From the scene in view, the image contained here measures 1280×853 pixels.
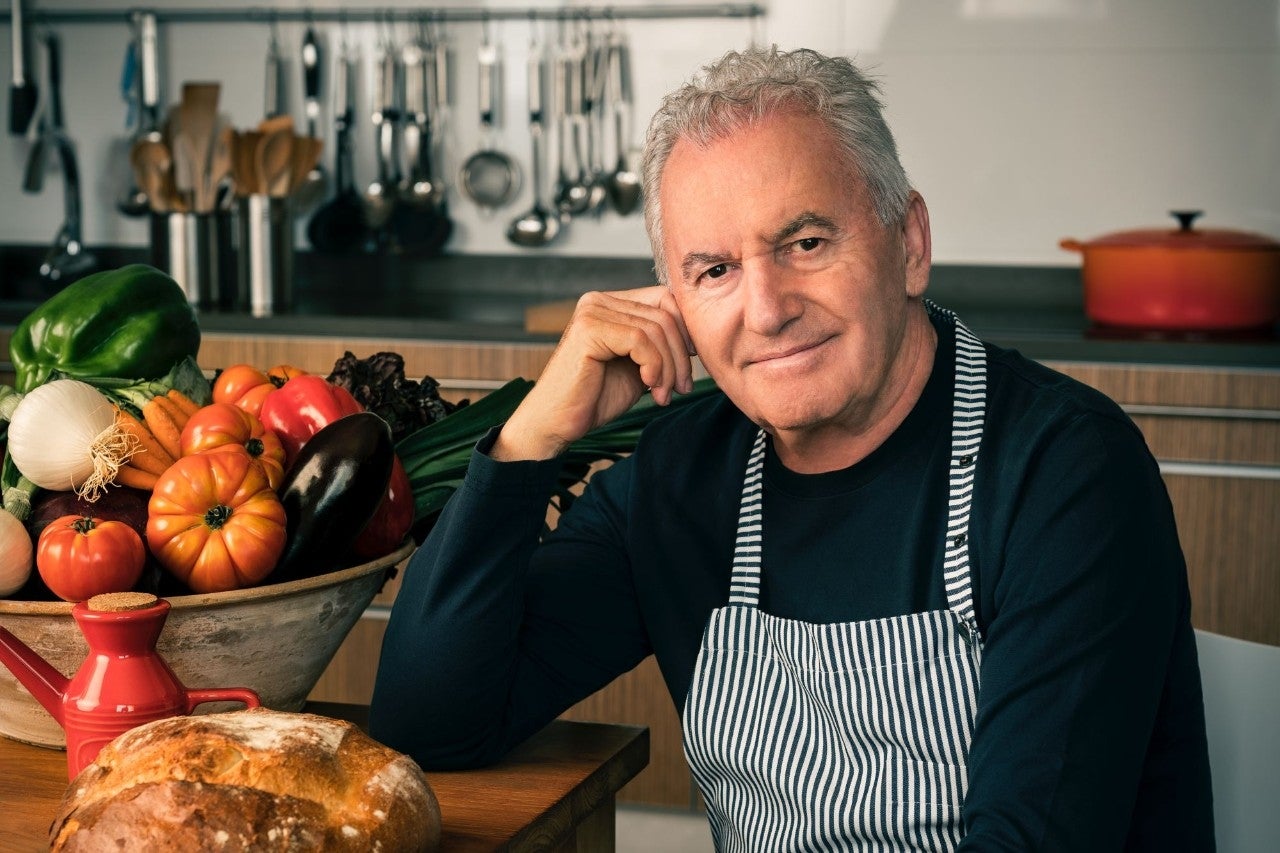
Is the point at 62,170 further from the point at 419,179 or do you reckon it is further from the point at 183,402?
the point at 183,402

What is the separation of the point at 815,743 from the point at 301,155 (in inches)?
98.3

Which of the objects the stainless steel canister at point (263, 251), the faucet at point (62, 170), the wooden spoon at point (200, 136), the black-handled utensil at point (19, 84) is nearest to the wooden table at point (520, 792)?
the stainless steel canister at point (263, 251)

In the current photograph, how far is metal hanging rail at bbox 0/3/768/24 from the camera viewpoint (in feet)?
11.0

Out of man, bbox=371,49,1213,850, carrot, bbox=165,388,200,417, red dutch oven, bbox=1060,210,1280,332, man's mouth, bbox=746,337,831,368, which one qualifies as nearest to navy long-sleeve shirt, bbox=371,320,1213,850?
man, bbox=371,49,1213,850

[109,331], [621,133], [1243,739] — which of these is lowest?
[1243,739]

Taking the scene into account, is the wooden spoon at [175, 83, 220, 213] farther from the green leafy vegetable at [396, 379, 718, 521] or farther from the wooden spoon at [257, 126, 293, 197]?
the green leafy vegetable at [396, 379, 718, 521]

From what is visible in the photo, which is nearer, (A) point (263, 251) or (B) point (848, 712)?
(B) point (848, 712)

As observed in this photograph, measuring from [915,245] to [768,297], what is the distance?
0.17 m

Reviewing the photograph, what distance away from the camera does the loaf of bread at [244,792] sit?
2.43 feet

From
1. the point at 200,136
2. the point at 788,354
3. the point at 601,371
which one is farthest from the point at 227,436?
the point at 200,136

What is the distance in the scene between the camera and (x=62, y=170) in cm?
372

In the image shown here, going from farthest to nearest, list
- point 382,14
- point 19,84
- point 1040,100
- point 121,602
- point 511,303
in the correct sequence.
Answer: point 19,84 → point 382,14 → point 511,303 → point 1040,100 → point 121,602

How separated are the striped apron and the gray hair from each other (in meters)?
0.18

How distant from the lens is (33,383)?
1.23 meters
